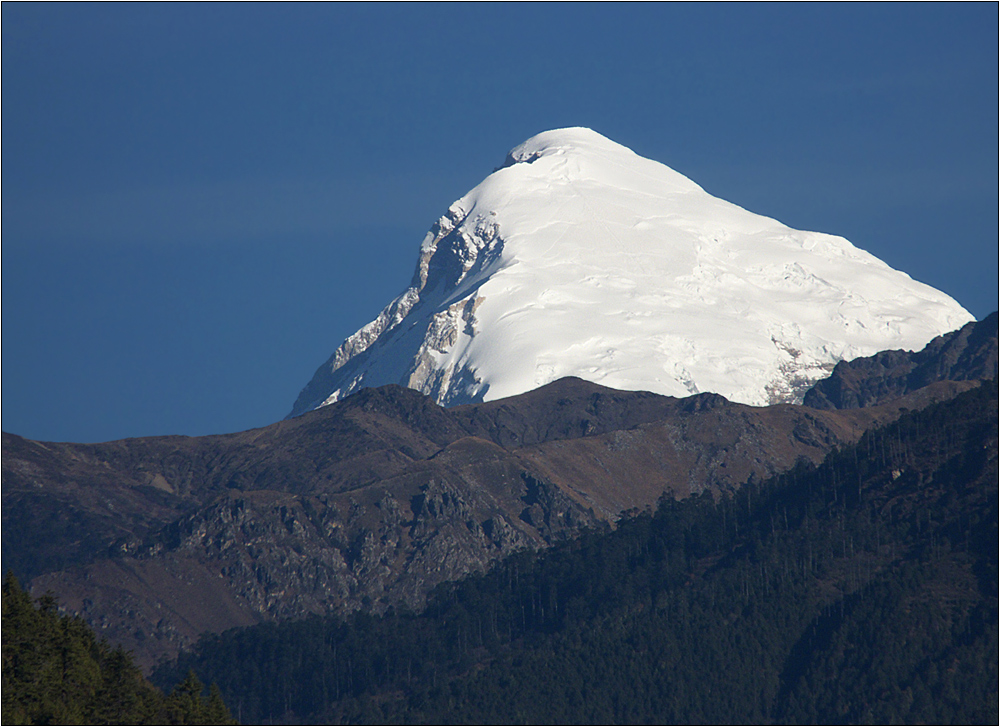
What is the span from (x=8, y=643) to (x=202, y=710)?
16.4 metres

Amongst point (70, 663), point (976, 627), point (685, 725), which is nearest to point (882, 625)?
point (976, 627)

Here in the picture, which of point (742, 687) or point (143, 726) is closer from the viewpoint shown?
point (143, 726)

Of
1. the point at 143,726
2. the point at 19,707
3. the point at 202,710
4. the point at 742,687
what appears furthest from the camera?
the point at 742,687

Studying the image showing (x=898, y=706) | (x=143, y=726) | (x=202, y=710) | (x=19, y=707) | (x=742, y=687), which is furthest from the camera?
(x=742, y=687)

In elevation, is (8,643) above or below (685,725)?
above

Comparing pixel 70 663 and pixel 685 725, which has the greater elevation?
pixel 70 663

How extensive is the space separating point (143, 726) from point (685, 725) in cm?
8874

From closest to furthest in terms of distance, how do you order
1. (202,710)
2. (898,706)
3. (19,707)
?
1. (19,707)
2. (202,710)
3. (898,706)

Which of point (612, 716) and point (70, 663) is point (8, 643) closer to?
point (70, 663)

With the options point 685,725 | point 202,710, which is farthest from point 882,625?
point 202,710

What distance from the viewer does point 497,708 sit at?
196500mm

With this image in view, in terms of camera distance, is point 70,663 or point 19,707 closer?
point 19,707

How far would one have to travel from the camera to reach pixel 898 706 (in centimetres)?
18238

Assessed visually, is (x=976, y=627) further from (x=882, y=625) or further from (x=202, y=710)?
(x=202, y=710)
